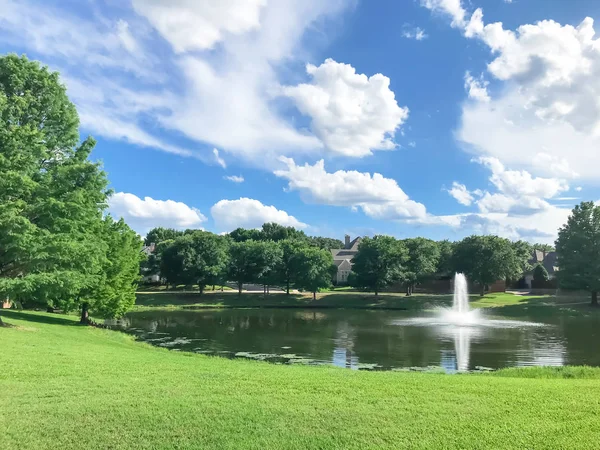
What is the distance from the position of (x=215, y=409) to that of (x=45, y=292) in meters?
15.8

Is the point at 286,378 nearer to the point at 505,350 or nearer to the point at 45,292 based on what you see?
the point at 45,292

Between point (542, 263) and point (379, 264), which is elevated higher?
point (542, 263)

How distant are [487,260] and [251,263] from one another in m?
34.3

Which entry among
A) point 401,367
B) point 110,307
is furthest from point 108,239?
point 401,367

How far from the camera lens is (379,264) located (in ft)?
224

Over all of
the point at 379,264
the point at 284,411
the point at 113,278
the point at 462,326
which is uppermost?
the point at 379,264

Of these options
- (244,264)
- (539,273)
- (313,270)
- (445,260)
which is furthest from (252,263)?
(539,273)

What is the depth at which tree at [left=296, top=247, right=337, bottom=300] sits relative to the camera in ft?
222

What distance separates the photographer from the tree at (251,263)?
72.1 meters

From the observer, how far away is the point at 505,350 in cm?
2527

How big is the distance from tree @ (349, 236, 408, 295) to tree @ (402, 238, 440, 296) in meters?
1.53

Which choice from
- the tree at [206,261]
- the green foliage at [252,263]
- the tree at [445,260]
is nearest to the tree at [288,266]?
the green foliage at [252,263]

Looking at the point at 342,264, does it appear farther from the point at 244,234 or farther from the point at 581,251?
the point at 581,251

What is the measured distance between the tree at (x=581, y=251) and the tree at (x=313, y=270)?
29.9 m
